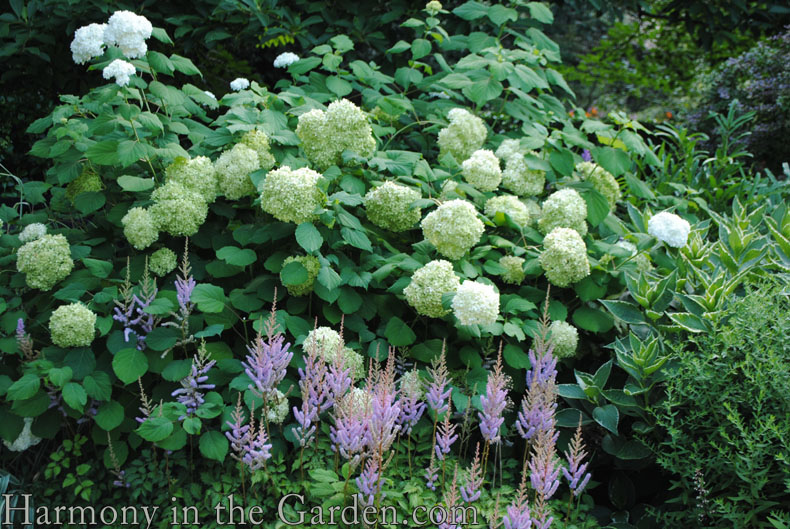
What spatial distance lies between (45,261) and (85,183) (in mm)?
565

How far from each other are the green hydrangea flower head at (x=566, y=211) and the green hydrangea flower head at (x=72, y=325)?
2040 mm

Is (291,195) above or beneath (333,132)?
beneath

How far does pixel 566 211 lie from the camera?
117 inches

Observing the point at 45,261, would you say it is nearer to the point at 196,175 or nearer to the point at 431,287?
the point at 196,175

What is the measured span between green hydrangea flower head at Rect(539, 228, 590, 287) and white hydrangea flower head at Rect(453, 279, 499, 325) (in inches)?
17.7

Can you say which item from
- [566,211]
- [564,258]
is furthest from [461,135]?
[564,258]

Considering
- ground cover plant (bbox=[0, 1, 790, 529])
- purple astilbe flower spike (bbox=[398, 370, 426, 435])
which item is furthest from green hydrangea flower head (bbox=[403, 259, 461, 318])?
purple astilbe flower spike (bbox=[398, 370, 426, 435])

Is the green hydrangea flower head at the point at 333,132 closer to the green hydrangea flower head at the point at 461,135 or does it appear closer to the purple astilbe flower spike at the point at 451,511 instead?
the green hydrangea flower head at the point at 461,135

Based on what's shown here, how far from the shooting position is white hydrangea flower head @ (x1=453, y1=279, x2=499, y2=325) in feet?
7.83

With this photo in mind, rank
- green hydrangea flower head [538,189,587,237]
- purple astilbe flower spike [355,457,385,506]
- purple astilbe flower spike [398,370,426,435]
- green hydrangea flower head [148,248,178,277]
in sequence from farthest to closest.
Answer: green hydrangea flower head [538,189,587,237]
green hydrangea flower head [148,248,178,277]
purple astilbe flower spike [398,370,426,435]
purple astilbe flower spike [355,457,385,506]

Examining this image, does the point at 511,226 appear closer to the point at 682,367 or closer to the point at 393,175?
the point at 393,175

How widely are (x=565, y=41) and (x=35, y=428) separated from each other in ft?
34.4

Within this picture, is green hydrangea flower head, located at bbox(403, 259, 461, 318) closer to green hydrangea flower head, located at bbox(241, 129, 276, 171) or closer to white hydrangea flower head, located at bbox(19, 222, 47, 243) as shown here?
green hydrangea flower head, located at bbox(241, 129, 276, 171)

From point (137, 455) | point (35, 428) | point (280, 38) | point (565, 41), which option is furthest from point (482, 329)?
point (565, 41)
